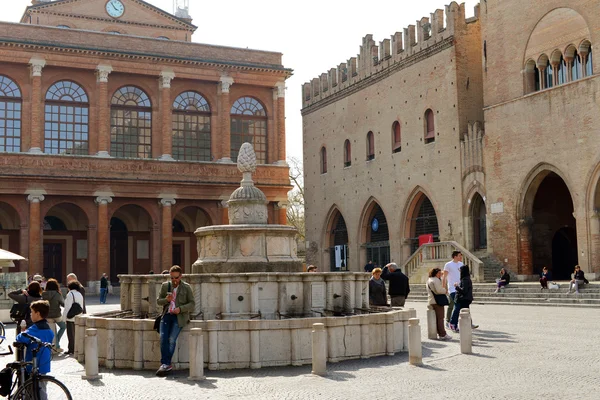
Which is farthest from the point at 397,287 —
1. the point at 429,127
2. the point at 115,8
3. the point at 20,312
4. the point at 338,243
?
the point at 115,8

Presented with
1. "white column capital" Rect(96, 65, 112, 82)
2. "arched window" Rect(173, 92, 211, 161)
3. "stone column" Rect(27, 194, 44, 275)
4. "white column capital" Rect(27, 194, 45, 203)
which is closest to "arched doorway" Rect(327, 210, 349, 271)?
"arched window" Rect(173, 92, 211, 161)

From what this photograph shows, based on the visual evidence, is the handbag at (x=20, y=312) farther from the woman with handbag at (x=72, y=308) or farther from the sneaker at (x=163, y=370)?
the sneaker at (x=163, y=370)

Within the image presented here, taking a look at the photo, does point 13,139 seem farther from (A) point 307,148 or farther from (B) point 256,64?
(A) point 307,148

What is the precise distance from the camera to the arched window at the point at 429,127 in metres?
36.5

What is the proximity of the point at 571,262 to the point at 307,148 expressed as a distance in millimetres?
19666

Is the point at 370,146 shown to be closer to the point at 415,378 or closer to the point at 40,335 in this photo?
the point at 415,378

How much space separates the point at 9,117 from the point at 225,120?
10590 mm

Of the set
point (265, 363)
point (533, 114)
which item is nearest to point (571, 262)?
point (533, 114)

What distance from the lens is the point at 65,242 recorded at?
39.6 meters

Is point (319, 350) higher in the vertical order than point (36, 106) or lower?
lower

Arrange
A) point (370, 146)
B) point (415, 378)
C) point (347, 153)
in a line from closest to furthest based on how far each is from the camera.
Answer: point (415, 378) → point (370, 146) → point (347, 153)

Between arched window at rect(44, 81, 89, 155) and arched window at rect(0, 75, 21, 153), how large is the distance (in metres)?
1.28

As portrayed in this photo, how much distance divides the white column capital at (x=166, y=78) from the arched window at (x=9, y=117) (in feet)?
22.7

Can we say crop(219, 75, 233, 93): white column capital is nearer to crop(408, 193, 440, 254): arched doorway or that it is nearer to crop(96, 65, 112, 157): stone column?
crop(96, 65, 112, 157): stone column
